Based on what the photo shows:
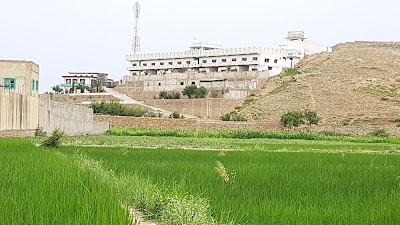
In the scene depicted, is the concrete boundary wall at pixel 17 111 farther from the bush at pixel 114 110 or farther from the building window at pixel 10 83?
the bush at pixel 114 110

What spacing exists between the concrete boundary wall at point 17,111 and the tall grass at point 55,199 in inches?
523

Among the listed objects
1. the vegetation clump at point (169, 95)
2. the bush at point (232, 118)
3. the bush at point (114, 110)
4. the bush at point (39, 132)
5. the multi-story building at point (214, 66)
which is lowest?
the bush at point (39, 132)

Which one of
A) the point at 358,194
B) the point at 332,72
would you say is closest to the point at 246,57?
the point at 332,72

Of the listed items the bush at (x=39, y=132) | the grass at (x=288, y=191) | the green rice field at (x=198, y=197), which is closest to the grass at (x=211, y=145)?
the bush at (x=39, y=132)

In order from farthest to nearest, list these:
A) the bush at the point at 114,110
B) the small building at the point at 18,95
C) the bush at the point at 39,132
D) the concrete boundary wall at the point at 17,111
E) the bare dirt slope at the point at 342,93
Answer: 1. the bare dirt slope at the point at 342,93
2. the bush at the point at 114,110
3. the bush at the point at 39,132
4. the small building at the point at 18,95
5. the concrete boundary wall at the point at 17,111

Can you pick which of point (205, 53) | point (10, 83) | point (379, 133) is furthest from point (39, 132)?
point (205, 53)

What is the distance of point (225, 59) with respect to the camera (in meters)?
79.2

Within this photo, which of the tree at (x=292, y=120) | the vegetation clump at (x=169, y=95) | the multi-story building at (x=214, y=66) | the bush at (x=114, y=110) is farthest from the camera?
the multi-story building at (x=214, y=66)

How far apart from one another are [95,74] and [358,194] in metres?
99.2

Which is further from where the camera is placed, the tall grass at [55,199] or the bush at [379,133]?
the bush at [379,133]

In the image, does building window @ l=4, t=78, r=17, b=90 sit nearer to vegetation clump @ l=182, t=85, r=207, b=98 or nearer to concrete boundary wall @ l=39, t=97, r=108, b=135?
concrete boundary wall @ l=39, t=97, r=108, b=135

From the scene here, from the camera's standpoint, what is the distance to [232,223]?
5129mm

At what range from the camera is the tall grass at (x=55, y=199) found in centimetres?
430

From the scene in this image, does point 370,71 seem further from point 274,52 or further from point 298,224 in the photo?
point 298,224
